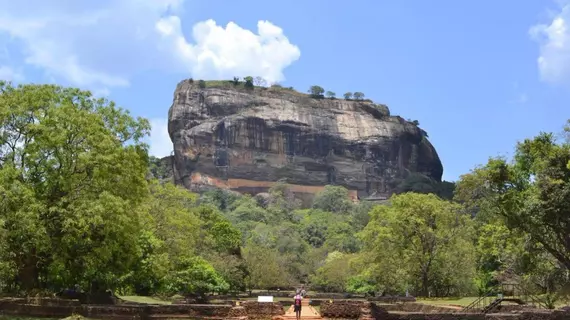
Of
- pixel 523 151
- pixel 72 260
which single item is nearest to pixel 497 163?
pixel 523 151

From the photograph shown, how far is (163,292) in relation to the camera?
1404 inches

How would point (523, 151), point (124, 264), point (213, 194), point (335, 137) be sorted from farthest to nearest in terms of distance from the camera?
point (335, 137), point (213, 194), point (523, 151), point (124, 264)

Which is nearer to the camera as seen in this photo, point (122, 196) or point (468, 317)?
point (468, 317)

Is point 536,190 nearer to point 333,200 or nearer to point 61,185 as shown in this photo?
point 61,185

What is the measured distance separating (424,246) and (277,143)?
97858 millimetres

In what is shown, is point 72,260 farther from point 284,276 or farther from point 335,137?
point 335,137

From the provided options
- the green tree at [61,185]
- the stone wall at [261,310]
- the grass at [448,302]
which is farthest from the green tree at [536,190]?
the green tree at [61,185]

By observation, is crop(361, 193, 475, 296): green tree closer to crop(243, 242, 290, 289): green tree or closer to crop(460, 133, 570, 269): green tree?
crop(460, 133, 570, 269): green tree

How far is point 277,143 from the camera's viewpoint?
138 meters

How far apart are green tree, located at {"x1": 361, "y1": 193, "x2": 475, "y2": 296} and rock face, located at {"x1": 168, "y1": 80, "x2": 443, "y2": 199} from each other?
94.7 meters

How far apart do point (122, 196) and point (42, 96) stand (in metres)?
4.92

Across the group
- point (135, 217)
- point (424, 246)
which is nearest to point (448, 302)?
point (424, 246)

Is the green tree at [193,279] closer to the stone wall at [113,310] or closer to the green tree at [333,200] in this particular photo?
the stone wall at [113,310]

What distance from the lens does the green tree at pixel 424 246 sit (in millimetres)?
41219
